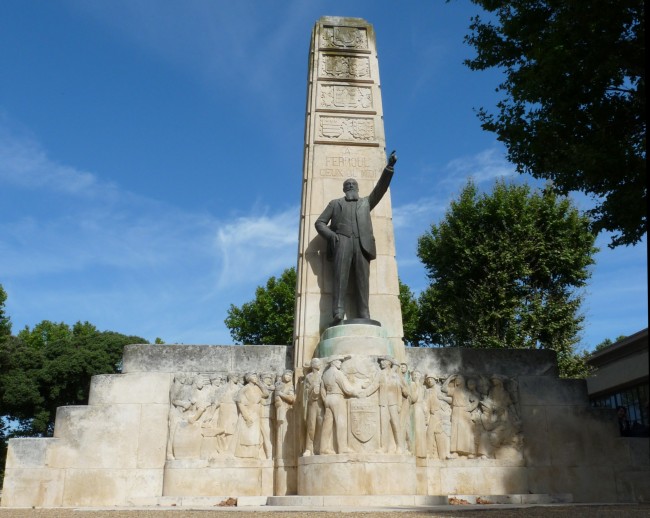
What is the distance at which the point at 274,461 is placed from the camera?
36.8 ft

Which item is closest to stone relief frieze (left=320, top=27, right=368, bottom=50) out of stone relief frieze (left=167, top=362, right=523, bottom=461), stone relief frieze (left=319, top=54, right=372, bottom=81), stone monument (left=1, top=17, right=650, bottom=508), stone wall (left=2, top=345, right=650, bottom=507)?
stone relief frieze (left=319, top=54, right=372, bottom=81)

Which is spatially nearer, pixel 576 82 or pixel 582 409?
pixel 576 82

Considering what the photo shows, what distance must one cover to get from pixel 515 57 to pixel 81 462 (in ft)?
37.8

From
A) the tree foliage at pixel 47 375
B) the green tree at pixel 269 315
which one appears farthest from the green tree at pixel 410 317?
the tree foliage at pixel 47 375

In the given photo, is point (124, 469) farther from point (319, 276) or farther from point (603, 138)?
point (603, 138)

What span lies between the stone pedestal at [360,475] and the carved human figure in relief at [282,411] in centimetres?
136

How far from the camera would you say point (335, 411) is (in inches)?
391

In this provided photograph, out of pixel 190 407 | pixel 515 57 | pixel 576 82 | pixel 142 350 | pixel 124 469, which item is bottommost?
pixel 124 469

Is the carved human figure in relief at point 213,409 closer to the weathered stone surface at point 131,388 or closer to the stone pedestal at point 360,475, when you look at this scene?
the weathered stone surface at point 131,388

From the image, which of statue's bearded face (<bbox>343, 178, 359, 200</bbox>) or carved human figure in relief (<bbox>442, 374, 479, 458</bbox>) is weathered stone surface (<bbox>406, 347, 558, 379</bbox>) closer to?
carved human figure in relief (<bbox>442, 374, 479, 458</bbox>)

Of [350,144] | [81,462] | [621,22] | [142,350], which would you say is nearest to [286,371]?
[142,350]

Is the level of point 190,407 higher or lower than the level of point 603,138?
lower

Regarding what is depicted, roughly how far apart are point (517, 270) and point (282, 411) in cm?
1331

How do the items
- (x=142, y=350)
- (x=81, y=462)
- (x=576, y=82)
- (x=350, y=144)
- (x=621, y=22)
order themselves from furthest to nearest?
(x=350, y=144), (x=142, y=350), (x=81, y=462), (x=576, y=82), (x=621, y=22)
